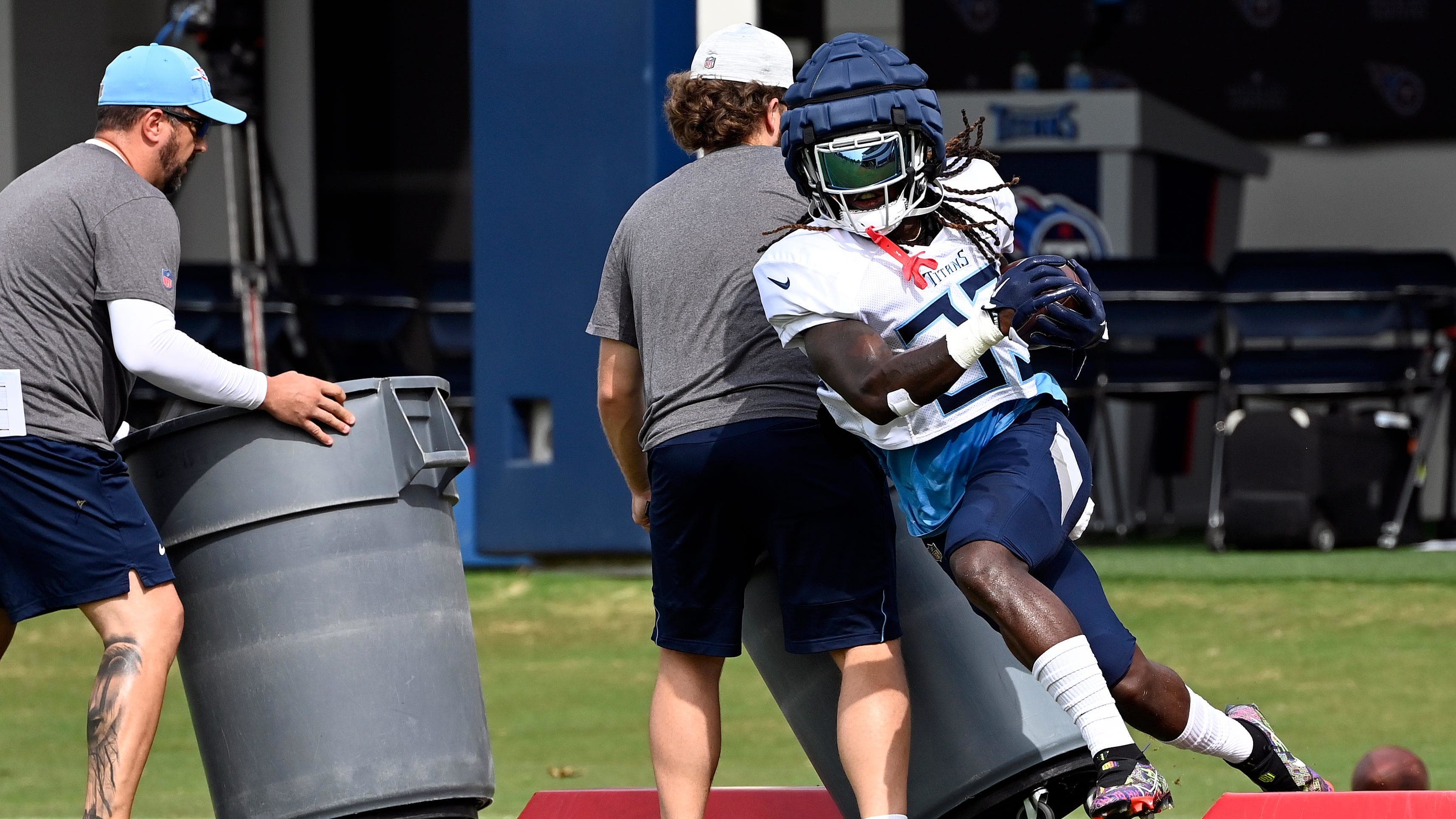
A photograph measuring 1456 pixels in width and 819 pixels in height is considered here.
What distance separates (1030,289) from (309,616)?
163cm

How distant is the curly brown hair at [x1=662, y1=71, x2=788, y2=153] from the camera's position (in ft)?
13.0

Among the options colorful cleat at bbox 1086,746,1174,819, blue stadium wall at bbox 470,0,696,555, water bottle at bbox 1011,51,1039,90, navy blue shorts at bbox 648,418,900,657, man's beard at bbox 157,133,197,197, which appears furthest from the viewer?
water bottle at bbox 1011,51,1039,90

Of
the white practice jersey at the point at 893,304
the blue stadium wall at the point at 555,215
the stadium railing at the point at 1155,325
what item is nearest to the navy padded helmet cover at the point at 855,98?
the white practice jersey at the point at 893,304

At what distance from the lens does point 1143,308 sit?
9766 millimetres

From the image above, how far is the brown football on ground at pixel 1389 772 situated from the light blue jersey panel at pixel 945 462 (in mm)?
1508

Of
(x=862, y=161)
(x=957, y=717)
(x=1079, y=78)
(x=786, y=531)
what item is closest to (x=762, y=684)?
(x=957, y=717)

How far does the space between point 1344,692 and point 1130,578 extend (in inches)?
67.6

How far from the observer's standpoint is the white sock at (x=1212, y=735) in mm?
3652

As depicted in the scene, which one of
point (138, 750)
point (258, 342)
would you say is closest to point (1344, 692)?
point (138, 750)

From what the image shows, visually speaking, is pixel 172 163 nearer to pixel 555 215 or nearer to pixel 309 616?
pixel 309 616

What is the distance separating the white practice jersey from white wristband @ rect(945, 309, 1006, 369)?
6.0 inches

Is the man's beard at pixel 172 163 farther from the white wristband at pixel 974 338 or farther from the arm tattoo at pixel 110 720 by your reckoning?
the white wristband at pixel 974 338

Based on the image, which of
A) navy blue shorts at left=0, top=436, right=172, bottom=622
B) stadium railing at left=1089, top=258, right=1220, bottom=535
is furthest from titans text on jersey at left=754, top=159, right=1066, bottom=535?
stadium railing at left=1089, top=258, right=1220, bottom=535

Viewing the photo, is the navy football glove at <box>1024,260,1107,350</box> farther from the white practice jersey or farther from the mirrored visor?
the mirrored visor
